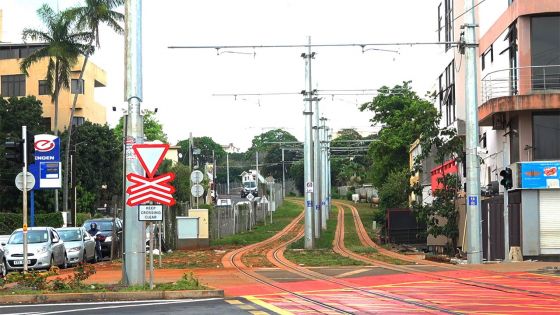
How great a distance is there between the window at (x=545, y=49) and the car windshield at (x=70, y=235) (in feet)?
60.1

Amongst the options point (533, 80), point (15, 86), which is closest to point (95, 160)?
point (15, 86)

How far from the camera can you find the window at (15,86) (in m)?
76.4

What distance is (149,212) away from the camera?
16.5 meters

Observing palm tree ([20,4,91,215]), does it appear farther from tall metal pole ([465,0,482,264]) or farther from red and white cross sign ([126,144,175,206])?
red and white cross sign ([126,144,175,206])

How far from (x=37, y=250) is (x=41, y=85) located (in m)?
51.7

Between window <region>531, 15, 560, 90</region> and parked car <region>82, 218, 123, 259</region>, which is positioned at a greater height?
window <region>531, 15, 560, 90</region>

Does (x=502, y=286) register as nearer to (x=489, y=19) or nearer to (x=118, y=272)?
(x=118, y=272)

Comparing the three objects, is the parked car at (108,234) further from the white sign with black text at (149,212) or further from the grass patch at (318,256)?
the white sign with black text at (149,212)

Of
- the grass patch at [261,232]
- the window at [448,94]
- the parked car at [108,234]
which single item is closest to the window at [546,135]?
the window at [448,94]

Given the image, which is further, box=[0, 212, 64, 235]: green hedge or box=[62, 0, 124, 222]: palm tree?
box=[62, 0, 124, 222]: palm tree

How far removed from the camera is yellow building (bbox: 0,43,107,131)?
74.8m

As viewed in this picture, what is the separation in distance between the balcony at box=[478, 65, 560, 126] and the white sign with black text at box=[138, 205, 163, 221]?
15749 millimetres

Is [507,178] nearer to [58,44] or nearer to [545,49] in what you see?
[545,49]

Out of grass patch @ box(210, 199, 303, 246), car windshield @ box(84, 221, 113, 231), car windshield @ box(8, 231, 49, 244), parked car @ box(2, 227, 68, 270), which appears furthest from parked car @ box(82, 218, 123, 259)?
car windshield @ box(8, 231, 49, 244)
